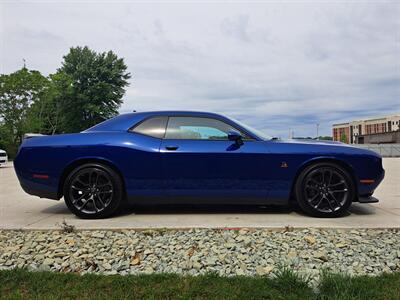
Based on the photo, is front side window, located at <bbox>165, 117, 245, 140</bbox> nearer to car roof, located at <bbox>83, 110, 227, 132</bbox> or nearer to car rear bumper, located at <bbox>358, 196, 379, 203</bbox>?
car roof, located at <bbox>83, 110, 227, 132</bbox>

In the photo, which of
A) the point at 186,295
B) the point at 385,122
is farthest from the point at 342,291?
the point at 385,122

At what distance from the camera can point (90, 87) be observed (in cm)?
3559

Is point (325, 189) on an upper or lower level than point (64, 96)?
lower

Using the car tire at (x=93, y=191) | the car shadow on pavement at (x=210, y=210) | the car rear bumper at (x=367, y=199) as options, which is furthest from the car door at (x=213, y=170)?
the car rear bumper at (x=367, y=199)

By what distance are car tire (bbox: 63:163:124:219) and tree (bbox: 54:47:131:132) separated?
32.4 m

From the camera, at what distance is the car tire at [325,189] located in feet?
12.9

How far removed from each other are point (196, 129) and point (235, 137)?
0.55 metres

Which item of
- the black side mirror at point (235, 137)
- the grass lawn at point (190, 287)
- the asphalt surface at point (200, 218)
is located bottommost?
the grass lawn at point (190, 287)

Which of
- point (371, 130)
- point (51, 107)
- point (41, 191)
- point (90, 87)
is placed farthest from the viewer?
point (371, 130)

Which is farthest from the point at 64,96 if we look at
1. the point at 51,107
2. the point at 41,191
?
the point at 41,191

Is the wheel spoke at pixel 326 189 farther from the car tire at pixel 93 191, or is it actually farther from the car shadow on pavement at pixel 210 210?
the car tire at pixel 93 191

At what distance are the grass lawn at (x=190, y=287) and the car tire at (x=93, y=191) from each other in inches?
61.0

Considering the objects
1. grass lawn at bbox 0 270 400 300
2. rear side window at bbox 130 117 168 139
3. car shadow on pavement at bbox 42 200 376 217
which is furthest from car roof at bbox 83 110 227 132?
grass lawn at bbox 0 270 400 300

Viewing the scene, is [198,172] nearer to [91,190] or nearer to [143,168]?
[143,168]
